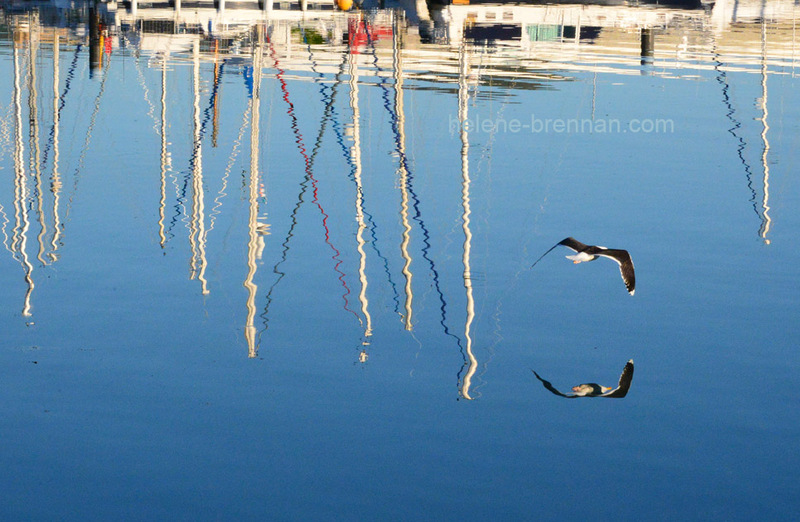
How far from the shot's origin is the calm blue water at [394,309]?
23.3 feet

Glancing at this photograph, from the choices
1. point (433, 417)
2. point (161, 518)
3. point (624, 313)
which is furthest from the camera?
point (624, 313)

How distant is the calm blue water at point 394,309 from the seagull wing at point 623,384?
3.1 inches

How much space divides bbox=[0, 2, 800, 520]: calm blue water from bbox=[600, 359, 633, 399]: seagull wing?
77 millimetres

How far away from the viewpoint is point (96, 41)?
109ft

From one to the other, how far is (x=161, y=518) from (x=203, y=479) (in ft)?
1.70

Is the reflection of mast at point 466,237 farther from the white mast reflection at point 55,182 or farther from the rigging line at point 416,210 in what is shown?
the white mast reflection at point 55,182

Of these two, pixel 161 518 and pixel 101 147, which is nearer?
pixel 161 518

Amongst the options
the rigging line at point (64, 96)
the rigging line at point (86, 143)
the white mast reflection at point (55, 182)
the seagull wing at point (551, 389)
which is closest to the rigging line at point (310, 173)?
the seagull wing at point (551, 389)

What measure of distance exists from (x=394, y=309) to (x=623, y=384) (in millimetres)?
2676

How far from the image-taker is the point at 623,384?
8773mm

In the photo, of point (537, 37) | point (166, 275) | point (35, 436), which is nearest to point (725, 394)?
point (35, 436)

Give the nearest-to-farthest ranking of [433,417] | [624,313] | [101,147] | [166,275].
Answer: [433,417] < [624,313] < [166,275] < [101,147]

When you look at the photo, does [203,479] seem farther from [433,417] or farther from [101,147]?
[101,147]

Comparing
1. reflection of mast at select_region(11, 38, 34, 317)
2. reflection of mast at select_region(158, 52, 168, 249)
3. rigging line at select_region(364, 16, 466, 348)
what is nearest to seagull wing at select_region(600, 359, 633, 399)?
rigging line at select_region(364, 16, 466, 348)
